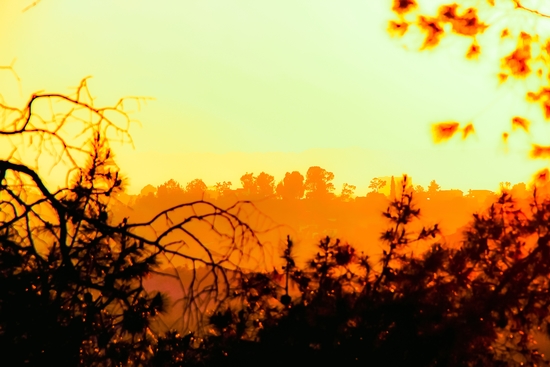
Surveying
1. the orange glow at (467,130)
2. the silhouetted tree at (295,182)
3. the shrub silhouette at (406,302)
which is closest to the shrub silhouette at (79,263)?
the shrub silhouette at (406,302)

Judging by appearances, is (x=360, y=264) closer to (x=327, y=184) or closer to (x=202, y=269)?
(x=202, y=269)

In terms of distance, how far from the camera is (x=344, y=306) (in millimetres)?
4953

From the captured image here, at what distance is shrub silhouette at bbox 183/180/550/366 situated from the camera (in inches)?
194

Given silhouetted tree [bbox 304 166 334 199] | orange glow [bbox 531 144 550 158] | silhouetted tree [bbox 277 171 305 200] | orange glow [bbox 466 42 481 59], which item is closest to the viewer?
orange glow [bbox 531 144 550 158]

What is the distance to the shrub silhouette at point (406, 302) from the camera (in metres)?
4.93

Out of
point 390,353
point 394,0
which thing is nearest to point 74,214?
point 390,353

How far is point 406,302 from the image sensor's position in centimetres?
509

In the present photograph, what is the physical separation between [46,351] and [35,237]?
0.78m

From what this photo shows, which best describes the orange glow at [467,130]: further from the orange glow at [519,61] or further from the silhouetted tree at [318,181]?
the silhouetted tree at [318,181]

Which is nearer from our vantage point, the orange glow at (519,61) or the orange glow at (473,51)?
the orange glow at (519,61)

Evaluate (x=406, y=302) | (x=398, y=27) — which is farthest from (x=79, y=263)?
(x=398, y=27)

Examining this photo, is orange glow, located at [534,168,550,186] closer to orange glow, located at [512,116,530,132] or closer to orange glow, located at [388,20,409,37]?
orange glow, located at [512,116,530,132]

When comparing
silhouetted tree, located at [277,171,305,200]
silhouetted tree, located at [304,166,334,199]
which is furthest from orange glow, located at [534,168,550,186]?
silhouetted tree, located at [304,166,334,199]

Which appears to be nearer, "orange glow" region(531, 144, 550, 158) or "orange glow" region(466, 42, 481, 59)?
"orange glow" region(531, 144, 550, 158)
